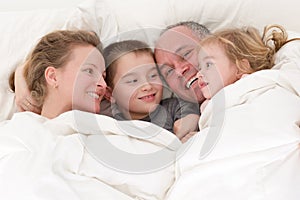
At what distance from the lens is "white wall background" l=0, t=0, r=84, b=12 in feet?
5.53

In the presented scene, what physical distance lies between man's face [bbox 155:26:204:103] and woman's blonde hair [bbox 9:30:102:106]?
0.23 meters

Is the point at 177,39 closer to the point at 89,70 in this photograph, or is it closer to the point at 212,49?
the point at 212,49

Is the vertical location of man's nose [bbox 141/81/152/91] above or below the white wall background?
below

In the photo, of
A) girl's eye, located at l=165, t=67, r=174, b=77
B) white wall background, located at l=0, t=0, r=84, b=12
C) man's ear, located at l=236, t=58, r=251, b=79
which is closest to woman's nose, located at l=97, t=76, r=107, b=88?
girl's eye, located at l=165, t=67, r=174, b=77

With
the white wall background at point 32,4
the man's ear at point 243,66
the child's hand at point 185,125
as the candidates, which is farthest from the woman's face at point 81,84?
the white wall background at point 32,4

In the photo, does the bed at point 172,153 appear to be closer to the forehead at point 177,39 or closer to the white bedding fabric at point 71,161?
the white bedding fabric at point 71,161

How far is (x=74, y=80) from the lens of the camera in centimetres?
123

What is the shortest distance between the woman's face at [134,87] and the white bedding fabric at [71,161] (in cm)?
21

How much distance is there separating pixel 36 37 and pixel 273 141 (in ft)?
2.61

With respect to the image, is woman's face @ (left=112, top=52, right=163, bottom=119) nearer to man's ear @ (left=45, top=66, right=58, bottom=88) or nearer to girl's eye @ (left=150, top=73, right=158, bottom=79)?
girl's eye @ (left=150, top=73, right=158, bottom=79)

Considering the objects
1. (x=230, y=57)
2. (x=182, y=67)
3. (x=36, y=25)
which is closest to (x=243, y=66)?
(x=230, y=57)

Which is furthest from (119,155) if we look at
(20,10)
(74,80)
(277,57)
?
(20,10)

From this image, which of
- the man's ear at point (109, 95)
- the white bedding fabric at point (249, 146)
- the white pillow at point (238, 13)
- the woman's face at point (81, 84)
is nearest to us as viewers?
the white bedding fabric at point (249, 146)

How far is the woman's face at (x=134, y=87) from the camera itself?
4.29 feet
